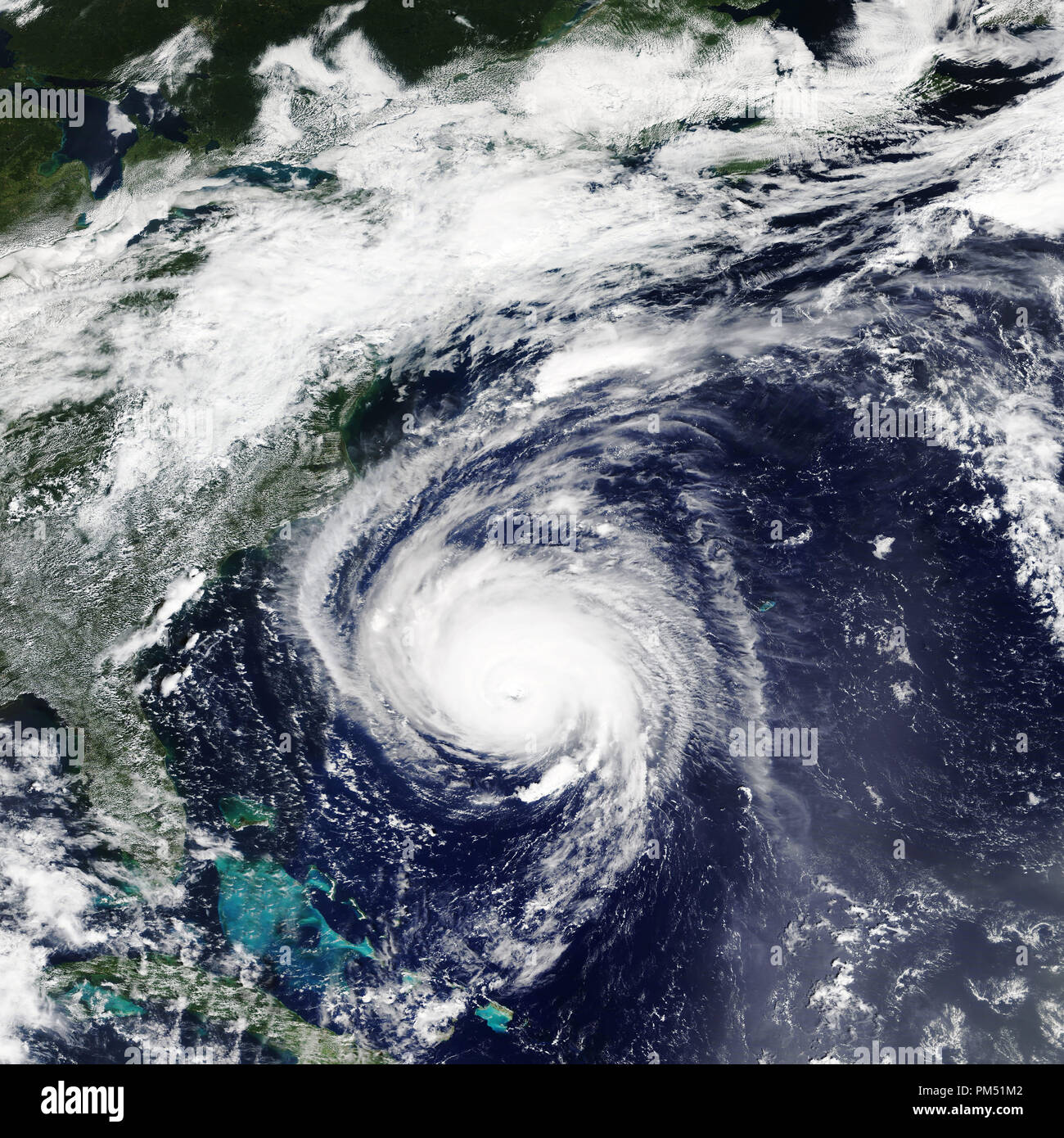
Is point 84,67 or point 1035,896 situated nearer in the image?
point 1035,896

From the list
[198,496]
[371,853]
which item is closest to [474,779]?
[371,853]

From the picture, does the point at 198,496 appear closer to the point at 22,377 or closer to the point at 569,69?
the point at 22,377

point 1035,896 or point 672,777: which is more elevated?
point 672,777

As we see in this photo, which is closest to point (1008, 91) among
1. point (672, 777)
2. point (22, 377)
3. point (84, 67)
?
point (672, 777)

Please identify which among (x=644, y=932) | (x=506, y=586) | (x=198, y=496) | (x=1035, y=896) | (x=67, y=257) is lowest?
(x=644, y=932)

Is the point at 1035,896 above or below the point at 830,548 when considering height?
below

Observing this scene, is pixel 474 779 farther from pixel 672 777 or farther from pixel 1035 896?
pixel 1035 896
